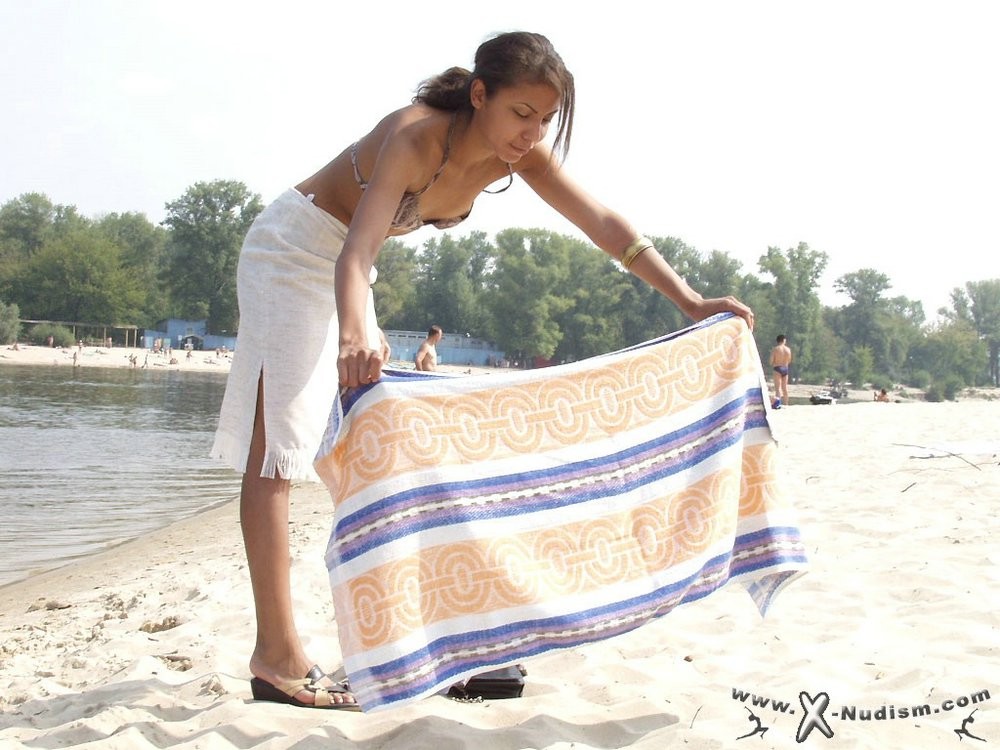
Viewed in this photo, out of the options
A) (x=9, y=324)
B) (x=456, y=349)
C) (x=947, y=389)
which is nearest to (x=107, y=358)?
(x=9, y=324)

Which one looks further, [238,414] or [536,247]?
[536,247]

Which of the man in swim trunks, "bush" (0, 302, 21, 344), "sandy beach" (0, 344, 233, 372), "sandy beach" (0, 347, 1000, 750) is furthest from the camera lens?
"bush" (0, 302, 21, 344)

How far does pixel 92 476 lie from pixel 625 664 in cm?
1152

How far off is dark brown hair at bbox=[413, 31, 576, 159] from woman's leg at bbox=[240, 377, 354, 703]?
1.20 metres

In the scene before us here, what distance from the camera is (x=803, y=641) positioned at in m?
3.19

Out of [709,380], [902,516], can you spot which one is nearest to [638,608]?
[709,380]

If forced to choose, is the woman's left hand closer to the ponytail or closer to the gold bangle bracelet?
the gold bangle bracelet

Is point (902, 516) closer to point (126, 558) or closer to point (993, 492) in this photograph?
point (993, 492)

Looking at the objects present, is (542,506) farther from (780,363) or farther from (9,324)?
(9,324)

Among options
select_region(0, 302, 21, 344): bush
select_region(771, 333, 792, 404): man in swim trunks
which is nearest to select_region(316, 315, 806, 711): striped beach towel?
select_region(771, 333, 792, 404): man in swim trunks

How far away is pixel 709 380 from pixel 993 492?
4.53 metres

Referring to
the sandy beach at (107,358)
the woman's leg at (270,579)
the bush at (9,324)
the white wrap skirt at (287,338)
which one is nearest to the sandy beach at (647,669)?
the woman's leg at (270,579)

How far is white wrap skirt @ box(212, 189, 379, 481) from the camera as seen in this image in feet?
8.82

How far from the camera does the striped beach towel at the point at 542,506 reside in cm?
223
